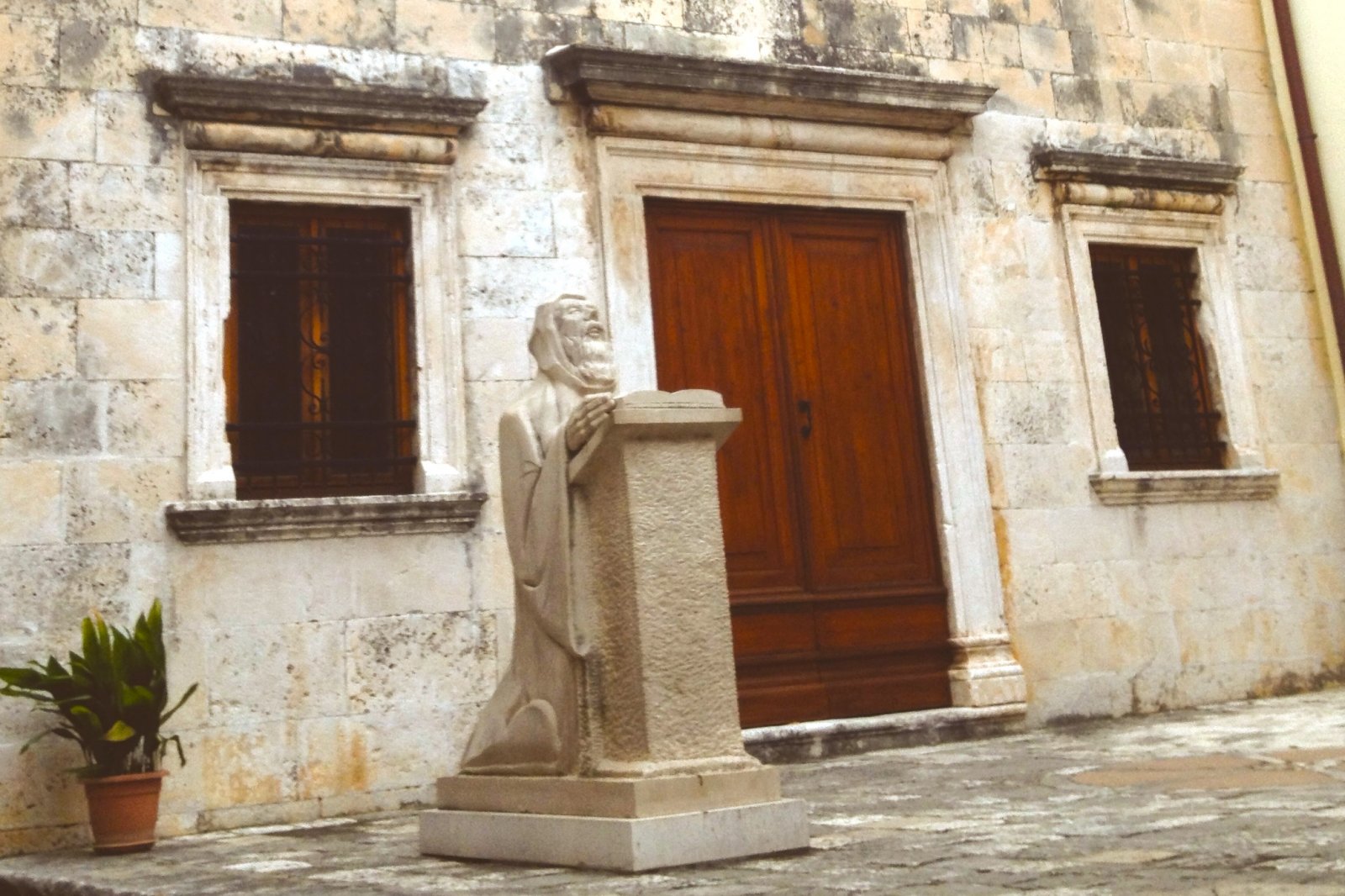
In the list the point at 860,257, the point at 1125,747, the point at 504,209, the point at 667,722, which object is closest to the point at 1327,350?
the point at 860,257

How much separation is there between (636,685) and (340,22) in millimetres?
4472

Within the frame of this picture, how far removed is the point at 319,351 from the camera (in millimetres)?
7148

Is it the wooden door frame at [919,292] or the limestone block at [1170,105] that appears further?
the limestone block at [1170,105]

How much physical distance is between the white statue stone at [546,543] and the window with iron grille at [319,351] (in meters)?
2.37

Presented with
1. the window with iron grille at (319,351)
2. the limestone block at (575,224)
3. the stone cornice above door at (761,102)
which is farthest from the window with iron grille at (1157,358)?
the window with iron grille at (319,351)

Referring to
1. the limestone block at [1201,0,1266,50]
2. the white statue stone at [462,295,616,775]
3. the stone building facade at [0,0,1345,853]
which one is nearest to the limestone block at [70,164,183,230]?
the stone building facade at [0,0,1345,853]

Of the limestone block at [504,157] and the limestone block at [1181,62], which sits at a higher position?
the limestone block at [1181,62]

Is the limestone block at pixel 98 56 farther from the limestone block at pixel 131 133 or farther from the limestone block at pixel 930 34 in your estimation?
the limestone block at pixel 930 34

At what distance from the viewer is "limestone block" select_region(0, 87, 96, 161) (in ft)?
21.6

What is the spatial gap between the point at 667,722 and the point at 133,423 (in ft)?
11.4

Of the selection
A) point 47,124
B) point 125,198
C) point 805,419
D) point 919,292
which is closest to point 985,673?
point 805,419

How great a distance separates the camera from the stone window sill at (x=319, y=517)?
21.3 ft

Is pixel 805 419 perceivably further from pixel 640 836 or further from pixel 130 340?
pixel 640 836

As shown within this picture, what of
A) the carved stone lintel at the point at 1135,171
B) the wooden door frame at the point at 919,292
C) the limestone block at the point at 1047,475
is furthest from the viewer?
the carved stone lintel at the point at 1135,171
